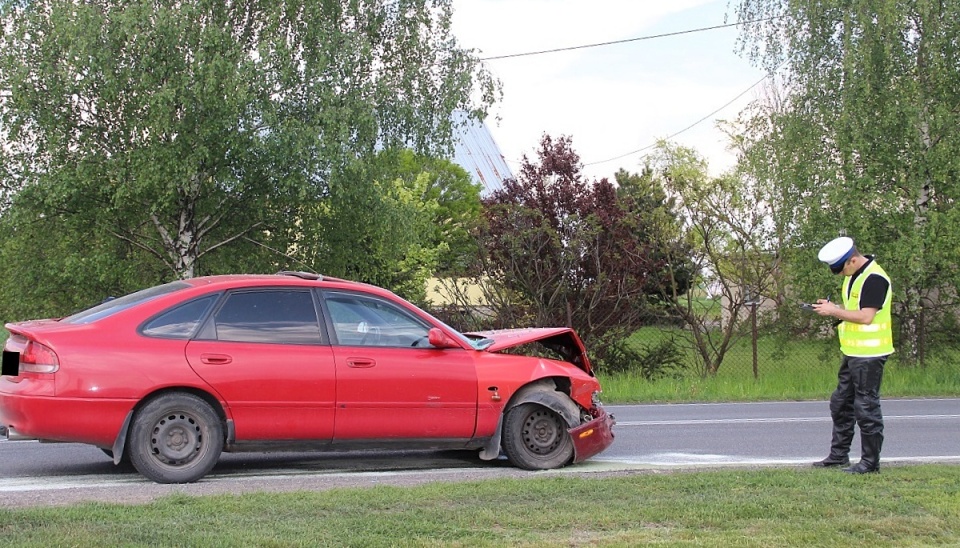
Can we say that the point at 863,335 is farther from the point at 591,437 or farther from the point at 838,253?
the point at 591,437

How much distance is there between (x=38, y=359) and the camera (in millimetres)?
7488

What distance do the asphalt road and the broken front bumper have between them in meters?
0.13

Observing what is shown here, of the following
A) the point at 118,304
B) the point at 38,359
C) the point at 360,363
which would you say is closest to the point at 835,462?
the point at 360,363

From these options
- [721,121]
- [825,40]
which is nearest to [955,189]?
[825,40]

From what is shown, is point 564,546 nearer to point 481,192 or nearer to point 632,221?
point 632,221

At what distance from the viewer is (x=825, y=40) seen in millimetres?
21234

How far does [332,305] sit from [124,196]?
1101 centimetres

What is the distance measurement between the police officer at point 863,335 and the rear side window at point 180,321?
4.54 metres

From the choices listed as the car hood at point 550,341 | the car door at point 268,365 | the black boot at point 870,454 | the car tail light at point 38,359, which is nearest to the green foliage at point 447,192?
the car hood at point 550,341

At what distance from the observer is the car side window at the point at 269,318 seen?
26.3ft

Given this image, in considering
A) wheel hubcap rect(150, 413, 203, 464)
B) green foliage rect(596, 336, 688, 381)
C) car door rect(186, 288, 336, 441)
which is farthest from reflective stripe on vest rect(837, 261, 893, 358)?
green foliage rect(596, 336, 688, 381)

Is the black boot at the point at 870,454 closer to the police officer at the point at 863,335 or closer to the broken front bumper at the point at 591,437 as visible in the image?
the police officer at the point at 863,335

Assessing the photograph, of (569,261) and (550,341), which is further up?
(569,261)

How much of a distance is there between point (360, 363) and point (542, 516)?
2.37 meters
